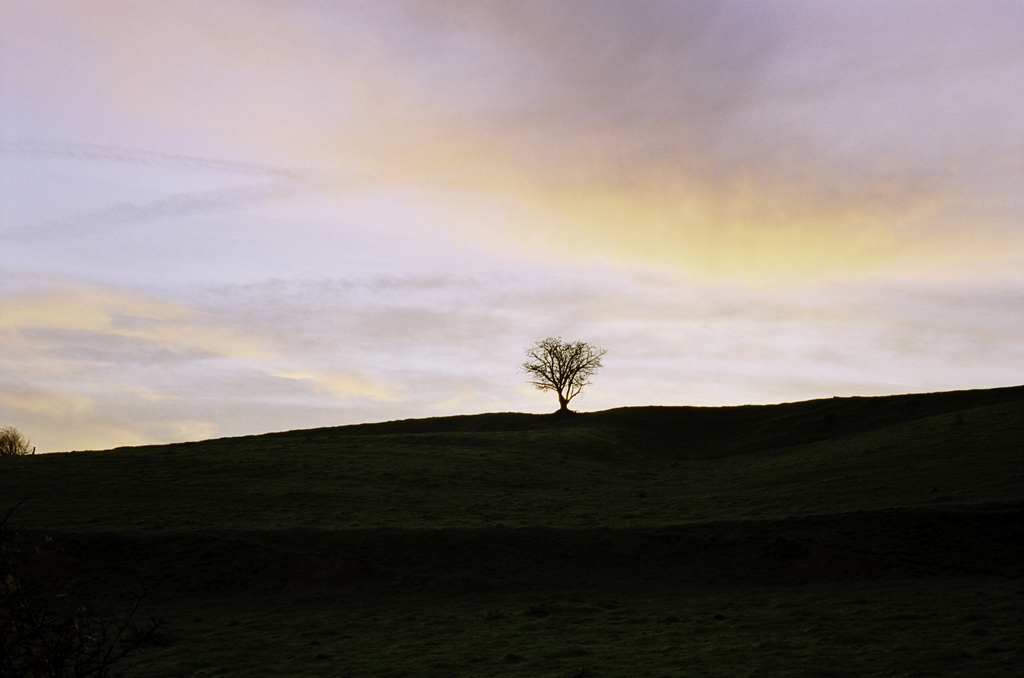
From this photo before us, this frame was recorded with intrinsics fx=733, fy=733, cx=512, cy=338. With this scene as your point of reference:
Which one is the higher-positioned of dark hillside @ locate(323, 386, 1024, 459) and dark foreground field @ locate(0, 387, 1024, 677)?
dark hillside @ locate(323, 386, 1024, 459)

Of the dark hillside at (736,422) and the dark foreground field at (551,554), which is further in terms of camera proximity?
the dark hillside at (736,422)

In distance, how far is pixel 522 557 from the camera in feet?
107

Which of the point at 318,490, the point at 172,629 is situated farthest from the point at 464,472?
the point at 172,629

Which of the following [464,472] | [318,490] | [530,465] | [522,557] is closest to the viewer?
[522,557]

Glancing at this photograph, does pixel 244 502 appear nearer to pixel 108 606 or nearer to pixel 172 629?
pixel 108 606

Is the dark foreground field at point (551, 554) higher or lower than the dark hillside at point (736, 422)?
lower

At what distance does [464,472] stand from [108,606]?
25112mm

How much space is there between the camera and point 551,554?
108 ft

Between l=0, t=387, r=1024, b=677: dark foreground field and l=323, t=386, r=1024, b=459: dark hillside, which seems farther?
l=323, t=386, r=1024, b=459: dark hillside

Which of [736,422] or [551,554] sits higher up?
[736,422]

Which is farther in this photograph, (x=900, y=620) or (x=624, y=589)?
(x=624, y=589)

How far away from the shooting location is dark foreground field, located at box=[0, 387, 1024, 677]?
20078 millimetres

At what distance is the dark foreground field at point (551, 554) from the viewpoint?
65.9ft

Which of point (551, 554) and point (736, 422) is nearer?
point (551, 554)
